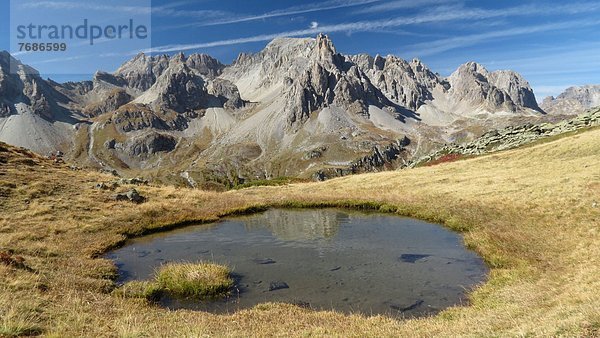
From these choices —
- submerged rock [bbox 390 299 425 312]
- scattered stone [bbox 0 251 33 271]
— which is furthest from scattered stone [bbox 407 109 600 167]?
scattered stone [bbox 0 251 33 271]

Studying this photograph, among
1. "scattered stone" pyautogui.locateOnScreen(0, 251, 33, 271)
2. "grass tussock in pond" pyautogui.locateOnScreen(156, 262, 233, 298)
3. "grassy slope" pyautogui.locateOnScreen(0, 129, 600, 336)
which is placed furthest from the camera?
"grass tussock in pond" pyautogui.locateOnScreen(156, 262, 233, 298)

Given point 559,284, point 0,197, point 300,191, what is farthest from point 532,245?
point 0,197

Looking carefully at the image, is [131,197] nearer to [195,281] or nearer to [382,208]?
[195,281]

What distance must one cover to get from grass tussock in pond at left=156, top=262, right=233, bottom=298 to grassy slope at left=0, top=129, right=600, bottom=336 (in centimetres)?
339

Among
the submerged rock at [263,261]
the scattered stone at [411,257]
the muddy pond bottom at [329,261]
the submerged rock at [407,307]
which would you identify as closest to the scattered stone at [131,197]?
the muddy pond bottom at [329,261]

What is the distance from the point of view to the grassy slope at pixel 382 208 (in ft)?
48.4

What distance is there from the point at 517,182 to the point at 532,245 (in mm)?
23550

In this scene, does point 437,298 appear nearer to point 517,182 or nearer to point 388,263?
point 388,263

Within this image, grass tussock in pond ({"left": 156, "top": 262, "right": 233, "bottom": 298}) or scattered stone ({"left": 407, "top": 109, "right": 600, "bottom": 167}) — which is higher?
scattered stone ({"left": 407, "top": 109, "right": 600, "bottom": 167})

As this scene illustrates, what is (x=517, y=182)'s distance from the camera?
49.1 m

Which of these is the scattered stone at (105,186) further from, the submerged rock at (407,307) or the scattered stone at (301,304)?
the submerged rock at (407,307)

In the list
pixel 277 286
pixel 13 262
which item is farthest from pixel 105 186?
pixel 277 286

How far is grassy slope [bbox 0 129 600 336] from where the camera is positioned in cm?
1477

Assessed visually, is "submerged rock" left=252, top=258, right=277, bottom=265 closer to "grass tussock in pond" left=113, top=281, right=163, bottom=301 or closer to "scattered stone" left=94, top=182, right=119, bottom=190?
"grass tussock in pond" left=113, top=281, right=163, bottom=301
